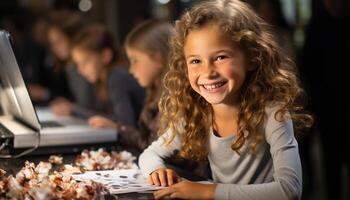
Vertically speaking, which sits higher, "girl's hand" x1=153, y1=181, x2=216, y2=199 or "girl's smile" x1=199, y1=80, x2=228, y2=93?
"girl's smile" x1=199, y1=80, x2=228, y2=93

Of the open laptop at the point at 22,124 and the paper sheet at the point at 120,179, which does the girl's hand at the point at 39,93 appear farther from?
the paper sheet at the point at 120,179

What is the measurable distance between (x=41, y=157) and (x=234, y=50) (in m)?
0.86

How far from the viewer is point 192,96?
1924 mm

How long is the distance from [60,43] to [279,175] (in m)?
3.25

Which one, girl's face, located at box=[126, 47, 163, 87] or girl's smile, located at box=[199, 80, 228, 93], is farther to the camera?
girl's face, located at box=[126, 47, 163, 87]

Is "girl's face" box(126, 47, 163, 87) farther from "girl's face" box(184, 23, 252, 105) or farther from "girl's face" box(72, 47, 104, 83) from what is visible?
"girl's face" box(184, 23, 252, 105)

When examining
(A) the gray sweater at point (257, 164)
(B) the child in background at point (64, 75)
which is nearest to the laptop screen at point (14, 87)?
(A) the gray sweater at point (257, 164)

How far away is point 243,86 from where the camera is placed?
5.99 ft

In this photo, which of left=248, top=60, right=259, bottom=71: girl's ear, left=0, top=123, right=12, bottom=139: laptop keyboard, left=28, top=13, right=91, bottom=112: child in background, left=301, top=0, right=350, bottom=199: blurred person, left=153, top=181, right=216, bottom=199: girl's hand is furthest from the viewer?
left=28, top=13, right=91, bottom=112: child in background

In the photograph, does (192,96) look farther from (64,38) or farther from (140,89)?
(64,38)

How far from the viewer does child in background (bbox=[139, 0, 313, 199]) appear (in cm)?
171

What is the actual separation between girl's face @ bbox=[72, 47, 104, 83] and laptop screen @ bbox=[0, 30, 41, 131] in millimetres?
1226

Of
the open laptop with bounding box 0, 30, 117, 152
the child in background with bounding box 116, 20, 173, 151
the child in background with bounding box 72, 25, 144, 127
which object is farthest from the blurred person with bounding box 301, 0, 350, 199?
the open laptop with bounding box 0, 30, 117, 152

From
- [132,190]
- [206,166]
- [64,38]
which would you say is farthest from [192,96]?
[64,38]
